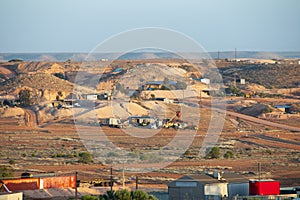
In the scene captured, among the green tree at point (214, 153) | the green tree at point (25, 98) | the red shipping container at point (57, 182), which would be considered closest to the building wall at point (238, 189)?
the red shipping container at point (57, 182)

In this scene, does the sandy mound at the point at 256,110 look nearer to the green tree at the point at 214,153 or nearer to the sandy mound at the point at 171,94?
the sandy mound at the point at 171,94

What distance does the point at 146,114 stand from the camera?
2771 inches

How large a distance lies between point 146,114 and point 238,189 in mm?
39757

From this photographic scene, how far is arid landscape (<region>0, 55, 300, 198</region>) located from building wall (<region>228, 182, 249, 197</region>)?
5201mm

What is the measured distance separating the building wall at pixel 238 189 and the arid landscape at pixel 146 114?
5201 millimetres

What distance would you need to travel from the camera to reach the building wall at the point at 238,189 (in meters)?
30.6

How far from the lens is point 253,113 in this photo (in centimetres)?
7425

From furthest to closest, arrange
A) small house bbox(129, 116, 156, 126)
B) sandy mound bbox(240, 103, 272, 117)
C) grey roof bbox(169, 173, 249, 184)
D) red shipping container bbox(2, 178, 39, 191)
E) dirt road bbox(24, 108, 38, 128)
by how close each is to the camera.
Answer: sandy mound bbox(240, 103, 272, 117) → dirt road bbox(24, 108, 38, 128) → small house bbox(129, 116, 156, 126) → red shipping container bbox(2, 178, 39, 191) → grey roof bbox(169, 173, 249, 184)

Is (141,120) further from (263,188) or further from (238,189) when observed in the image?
(263,188)

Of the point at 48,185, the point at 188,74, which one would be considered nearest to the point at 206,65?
the point at 188,74

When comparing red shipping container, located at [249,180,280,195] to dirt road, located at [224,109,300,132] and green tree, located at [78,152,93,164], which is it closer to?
green tree, located at [78,152,93,164]

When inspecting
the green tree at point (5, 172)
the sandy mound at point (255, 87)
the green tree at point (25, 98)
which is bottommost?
the green tree at point (5, 172)

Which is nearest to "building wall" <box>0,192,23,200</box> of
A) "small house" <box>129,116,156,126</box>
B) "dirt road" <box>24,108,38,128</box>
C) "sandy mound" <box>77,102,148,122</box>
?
"small house" <box>129,116,156,126</box>

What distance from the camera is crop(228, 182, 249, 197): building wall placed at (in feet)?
100
